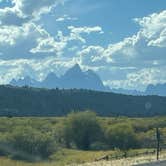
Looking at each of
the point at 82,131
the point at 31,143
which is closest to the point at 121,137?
the point at 82,131

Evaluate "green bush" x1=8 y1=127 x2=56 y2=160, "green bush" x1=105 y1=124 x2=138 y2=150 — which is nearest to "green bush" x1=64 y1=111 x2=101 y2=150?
"green bush" x1=105 y1=124 x2=138 y2=150

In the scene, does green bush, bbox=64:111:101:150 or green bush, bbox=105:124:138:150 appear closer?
green bush, bbox=105:124:138:150

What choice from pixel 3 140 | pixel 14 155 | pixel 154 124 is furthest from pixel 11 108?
pixel 14 155

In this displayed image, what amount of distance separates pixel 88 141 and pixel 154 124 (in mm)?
23332

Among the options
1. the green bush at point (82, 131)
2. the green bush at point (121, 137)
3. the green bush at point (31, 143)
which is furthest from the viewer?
the green bush at point (82, 131)

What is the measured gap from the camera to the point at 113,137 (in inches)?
3600

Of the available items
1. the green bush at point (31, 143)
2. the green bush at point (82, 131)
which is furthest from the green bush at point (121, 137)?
the green bush at point (31, 143)

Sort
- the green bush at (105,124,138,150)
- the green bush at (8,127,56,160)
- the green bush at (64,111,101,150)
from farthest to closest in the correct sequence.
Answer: the green bush at (64,111,101,150), the green bush at (105,124,138,150), the green bush at (8,127,56,160)

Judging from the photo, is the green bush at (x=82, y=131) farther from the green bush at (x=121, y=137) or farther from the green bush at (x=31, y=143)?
the green bush at (x=31, y=143)

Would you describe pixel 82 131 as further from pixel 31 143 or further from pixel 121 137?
pixel 31 143

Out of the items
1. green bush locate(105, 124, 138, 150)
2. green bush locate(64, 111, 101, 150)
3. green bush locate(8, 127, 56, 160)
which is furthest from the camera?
green bush locate(64, 111, 101, 150)

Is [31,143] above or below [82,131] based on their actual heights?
below

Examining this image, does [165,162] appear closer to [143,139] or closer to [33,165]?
[33,165]

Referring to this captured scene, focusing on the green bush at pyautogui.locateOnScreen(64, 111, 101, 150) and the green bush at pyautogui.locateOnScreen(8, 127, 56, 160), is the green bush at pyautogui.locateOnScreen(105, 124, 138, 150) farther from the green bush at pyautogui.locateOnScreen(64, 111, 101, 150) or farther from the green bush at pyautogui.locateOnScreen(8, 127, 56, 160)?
the green bush at pyautogui.locateOnScreen(8, 127, 56, 160)
